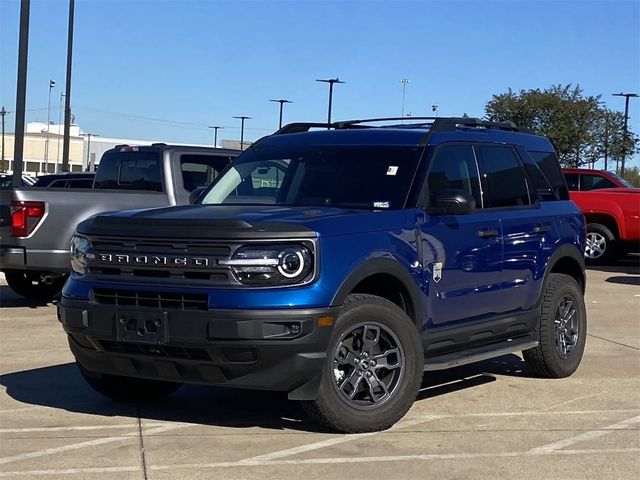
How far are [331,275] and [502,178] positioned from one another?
2465 millimetres

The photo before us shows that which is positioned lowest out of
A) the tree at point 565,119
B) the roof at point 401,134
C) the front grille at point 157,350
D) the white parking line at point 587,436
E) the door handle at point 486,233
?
the white parking line at point 587,436

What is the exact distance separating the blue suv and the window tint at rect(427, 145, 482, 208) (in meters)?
0.02

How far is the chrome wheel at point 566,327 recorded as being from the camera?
7816 millimetres

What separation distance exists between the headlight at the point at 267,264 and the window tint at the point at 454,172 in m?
1.45

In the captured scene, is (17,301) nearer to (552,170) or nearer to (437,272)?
(552,170)

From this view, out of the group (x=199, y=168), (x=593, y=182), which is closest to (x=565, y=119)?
(x=593, y=182)

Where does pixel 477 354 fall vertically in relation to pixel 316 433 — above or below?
above

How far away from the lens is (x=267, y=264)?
17.5 feet

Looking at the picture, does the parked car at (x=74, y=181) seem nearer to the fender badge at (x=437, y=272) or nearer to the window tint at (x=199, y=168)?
the window tint at (x=199, y=168)

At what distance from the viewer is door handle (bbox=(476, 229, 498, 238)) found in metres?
6.75

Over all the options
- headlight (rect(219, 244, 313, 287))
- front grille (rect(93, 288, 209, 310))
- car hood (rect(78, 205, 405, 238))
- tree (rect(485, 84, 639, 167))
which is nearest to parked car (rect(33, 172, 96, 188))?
car hood (rect(78, 205, 405, 238))

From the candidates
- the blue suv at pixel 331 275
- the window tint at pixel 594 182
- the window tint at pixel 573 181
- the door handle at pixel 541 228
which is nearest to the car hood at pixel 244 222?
the blue suv at pixel 331 275

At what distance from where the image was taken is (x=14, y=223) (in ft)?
33.7

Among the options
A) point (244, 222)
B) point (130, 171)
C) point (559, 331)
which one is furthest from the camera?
point (130, 171)
